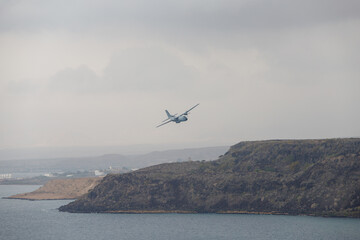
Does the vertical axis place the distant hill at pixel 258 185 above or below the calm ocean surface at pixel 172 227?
above

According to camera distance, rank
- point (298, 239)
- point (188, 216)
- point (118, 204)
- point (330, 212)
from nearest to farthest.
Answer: point (298, 239) → point (330, 212) → point (188, 216) → point (118, 204)

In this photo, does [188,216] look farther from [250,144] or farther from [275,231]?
[250,144]

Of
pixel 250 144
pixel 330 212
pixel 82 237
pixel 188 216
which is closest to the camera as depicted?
pixel 82 237

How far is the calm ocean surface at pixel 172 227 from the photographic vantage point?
113438mm

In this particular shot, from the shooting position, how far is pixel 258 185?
15112 centimetres

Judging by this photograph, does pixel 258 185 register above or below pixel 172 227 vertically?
above

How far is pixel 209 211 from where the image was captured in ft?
487

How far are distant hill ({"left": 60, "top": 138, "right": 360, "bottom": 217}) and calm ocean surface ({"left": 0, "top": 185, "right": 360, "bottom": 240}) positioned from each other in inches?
241

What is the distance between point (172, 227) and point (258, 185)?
35394 millimetres

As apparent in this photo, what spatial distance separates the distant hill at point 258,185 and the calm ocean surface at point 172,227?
6.12 m

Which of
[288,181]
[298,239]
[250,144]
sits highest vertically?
[250,144]

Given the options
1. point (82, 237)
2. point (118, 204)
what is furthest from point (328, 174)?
point (82, 237)

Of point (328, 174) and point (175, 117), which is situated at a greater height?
point (175, 117)

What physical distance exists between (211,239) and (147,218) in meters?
34.2
